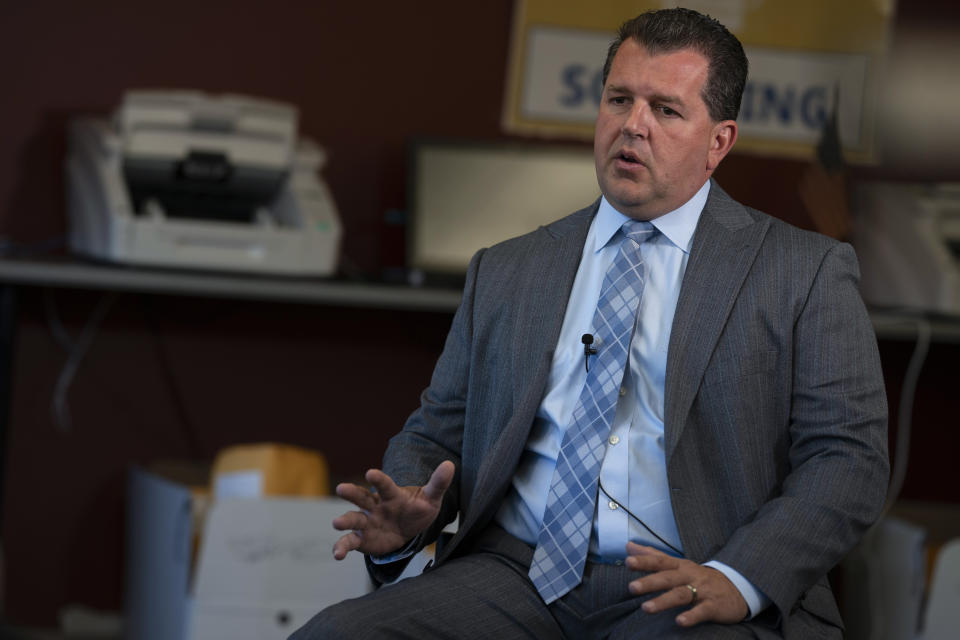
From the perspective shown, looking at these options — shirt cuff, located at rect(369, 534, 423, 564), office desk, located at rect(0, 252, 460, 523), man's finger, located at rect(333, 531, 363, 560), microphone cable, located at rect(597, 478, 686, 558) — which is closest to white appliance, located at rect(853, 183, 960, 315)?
office desk, located at rect(0, 252, 460, 523)

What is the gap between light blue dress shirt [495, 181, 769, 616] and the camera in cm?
140

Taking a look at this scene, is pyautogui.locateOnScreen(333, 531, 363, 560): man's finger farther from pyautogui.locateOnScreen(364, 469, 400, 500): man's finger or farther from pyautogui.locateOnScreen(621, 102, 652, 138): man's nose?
pyautogui.locateOnScreen(621, 102, 652, 138): man's nose

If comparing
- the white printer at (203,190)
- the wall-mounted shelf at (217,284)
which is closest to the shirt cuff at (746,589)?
the wall-mounted shelf at (217,284)

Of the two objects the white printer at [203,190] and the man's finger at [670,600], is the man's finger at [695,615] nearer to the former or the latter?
the man's finger at [670,600]

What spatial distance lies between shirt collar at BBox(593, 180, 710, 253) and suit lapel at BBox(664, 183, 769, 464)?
0.05ft

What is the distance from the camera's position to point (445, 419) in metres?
1.54

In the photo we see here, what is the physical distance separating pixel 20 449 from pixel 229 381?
22.2 inches

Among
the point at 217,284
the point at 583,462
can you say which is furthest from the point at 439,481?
the point at 217,284

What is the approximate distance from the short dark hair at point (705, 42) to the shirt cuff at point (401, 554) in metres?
0.63

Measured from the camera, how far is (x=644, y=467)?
1409 millimetres

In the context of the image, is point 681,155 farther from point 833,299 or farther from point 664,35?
point 833,299

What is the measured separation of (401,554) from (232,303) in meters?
1.91

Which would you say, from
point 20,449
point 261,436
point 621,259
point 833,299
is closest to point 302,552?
point 261,436

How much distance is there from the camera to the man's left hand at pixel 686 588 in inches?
46.8
